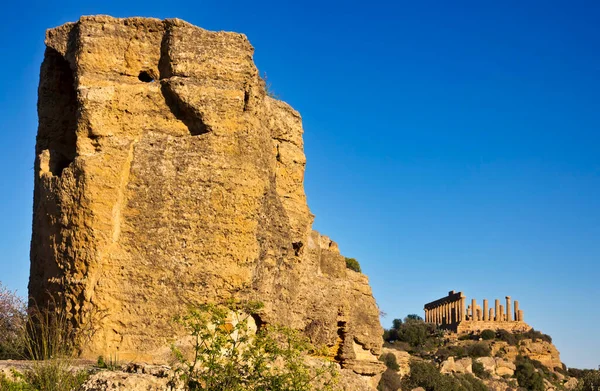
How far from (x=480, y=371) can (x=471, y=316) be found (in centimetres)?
3151

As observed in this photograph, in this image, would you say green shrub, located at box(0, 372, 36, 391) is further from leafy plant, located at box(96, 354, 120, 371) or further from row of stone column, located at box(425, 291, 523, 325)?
row of stone column, located at box(425, 291, 523, 325)

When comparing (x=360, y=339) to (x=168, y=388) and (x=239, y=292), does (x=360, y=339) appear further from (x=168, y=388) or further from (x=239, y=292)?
(x=168, y=388)

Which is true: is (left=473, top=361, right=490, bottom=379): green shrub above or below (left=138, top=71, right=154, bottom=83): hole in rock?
below

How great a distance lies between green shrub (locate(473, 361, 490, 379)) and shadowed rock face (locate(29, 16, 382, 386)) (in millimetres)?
42146

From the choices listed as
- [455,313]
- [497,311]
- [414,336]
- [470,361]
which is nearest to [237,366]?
[470,361]

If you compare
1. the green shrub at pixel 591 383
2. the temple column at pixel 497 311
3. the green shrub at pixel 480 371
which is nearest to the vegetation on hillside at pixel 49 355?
the green shrub at pixel 591 383

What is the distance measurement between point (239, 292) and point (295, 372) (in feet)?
5.67

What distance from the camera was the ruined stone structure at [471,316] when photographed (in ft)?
259

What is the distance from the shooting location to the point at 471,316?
82125 millimetres

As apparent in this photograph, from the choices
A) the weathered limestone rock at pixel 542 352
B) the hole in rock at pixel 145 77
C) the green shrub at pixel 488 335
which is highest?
the green shrub at pixel 488 335

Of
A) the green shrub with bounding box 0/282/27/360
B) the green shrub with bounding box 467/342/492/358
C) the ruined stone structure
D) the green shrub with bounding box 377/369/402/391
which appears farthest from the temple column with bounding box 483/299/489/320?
the green shrub with bounding box 0/282/27/360

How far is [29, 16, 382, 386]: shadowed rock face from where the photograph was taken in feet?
30.6

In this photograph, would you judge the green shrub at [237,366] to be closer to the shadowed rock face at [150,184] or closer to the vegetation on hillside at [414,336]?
the shadowed rock face at [150,184]

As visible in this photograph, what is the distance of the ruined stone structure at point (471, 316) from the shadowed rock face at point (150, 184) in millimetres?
69558
